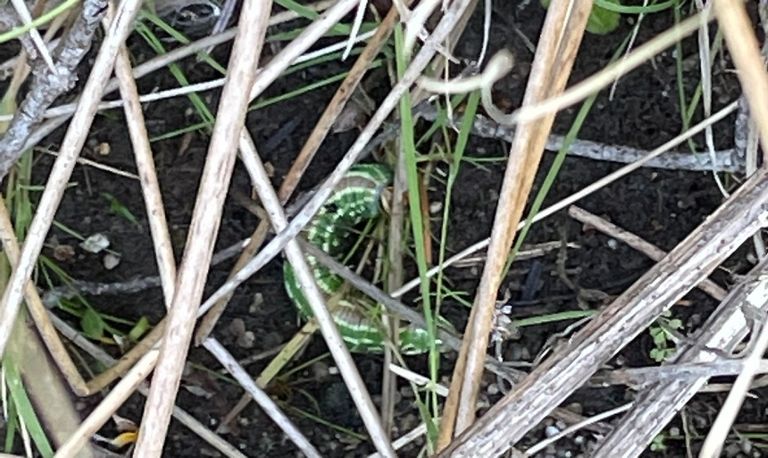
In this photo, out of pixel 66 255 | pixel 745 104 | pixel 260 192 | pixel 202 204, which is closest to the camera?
pixel 202 204

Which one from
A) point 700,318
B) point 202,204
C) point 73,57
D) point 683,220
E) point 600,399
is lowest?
point 600,399

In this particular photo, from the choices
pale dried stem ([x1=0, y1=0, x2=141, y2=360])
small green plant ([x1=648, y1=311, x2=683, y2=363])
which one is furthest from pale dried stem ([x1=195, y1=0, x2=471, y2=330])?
small green plant ([x1=648, y1=311, x2=683, y2=363])

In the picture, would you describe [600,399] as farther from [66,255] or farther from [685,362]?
[66,255]

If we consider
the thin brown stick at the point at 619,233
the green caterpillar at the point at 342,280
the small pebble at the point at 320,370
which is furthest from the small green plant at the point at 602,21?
the small pebble at the point at 320,370

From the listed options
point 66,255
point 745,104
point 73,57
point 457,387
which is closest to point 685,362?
point 457,387

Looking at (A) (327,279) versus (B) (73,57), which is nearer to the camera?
(B) (73,57)
